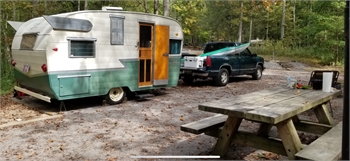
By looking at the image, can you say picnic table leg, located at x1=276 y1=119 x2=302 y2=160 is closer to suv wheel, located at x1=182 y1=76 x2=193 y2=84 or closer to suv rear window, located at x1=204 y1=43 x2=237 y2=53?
suv wheel, located at x1=182 y1=76 x2=193 y2=84

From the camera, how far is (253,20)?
3453 centimetres

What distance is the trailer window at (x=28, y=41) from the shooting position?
263 inches

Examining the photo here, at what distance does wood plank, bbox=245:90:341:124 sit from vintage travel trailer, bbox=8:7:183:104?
4.60 m

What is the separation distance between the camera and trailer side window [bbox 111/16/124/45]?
7250 mm

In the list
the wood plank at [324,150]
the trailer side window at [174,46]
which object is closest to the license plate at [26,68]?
the trailer side window at [174,46]

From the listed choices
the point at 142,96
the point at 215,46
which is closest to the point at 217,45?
the point at 215,46

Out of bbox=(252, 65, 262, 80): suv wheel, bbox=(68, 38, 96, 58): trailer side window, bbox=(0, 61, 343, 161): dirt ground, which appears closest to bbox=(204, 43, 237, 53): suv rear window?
bbox=(252, 65, 262, 80): suv wheel

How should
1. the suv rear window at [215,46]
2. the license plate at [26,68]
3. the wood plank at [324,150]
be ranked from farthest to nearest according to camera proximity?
the suv rear window at [215,46] → the license plate at [26,68] → the wood plank at [324,150]

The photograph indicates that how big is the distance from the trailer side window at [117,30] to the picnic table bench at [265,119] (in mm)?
3871

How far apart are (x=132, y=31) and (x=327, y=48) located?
51.3ft

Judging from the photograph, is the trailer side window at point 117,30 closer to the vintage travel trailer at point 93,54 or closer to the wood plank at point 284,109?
the vintage travel trailer at point 93,54

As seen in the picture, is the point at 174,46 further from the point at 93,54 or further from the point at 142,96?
the point at 93,54

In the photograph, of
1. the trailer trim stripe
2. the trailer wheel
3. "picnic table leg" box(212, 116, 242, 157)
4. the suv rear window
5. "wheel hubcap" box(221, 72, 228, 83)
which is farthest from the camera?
the suv rear window

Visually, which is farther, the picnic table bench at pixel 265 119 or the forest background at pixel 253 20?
the forest background at pixel 253 20
